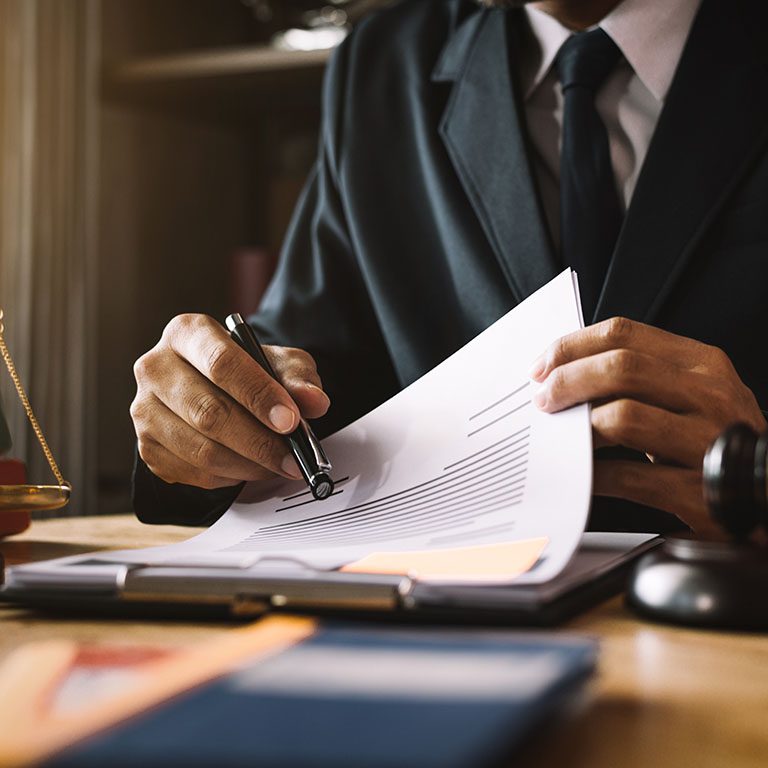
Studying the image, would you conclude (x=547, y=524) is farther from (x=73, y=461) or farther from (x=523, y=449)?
(x=73, y=461)

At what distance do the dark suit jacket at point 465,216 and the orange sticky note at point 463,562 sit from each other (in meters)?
0.42

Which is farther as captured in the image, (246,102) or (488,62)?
(246,102)

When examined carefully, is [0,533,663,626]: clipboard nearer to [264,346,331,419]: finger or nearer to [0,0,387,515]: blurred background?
[264,346,331,419]: finger

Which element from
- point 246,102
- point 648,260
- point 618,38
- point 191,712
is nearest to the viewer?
point 191,712

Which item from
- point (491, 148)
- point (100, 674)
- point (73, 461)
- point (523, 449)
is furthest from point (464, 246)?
point (73, 461)

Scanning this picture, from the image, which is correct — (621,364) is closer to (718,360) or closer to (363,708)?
(718,360)

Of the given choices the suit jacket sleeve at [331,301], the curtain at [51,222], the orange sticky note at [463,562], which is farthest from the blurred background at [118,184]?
the orange sticky note at [463,562]

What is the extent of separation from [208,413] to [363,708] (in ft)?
1.82

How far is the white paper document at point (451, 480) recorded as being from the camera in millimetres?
559

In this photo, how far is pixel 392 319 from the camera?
1266mm

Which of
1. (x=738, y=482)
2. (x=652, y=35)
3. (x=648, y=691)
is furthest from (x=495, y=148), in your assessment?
(x=648, y=691)

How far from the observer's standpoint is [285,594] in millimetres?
483

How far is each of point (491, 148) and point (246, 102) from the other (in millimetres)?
1133

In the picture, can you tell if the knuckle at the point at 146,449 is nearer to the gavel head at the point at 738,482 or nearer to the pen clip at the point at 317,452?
A: the pen clip at the point at 317,452
